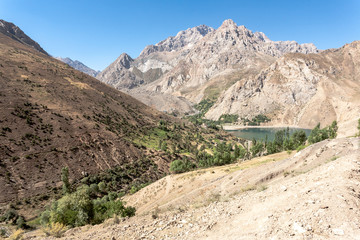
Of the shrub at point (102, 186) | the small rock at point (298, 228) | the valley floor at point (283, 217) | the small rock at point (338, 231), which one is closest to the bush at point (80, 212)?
the valley floor at point (283, 217)

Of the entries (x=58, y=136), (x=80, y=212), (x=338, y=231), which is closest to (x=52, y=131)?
(x=58, y=136)

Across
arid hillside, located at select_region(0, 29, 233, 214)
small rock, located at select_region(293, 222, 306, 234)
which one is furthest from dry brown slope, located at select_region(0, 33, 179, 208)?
small rock, located at select_region(293, 222, 306, 234)

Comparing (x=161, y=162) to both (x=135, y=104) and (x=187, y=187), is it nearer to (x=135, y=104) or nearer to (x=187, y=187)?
(x=187, y=187)

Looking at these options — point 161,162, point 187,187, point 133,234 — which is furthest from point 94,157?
point 133,234

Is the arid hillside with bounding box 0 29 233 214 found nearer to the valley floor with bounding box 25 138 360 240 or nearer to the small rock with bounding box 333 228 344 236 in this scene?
the valley floor with bounding box 25 138 360 240

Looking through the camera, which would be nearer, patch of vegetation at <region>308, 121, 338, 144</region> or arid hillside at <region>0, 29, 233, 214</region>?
arid hillside at <region>0, 29, 233, 214</region>

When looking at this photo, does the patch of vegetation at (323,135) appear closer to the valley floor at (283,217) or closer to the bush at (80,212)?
the valley floor at (283,217)


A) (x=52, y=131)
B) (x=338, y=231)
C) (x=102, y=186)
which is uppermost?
(x=338, y=231)

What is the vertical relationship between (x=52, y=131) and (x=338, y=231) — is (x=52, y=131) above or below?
below

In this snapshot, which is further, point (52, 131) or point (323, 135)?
point (323, 135)

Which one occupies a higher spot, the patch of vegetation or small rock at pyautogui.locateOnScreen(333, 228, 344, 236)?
small rock at pyautogui.locateOnScreen(333, 228, 344, 236)

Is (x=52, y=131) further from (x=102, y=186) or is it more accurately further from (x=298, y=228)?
(x=298, y=228)

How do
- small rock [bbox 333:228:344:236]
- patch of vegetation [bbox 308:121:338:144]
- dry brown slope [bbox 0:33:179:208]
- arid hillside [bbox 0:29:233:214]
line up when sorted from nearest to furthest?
small rock [bbox 333:228:344:236] → arid hillside [bbox 0:29:233:214] → dry brown slope [bbox 0:33:179:208] → patch of vegetation [bbox 308:121:338:144]

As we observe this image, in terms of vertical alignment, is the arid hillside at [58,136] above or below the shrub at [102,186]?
above
